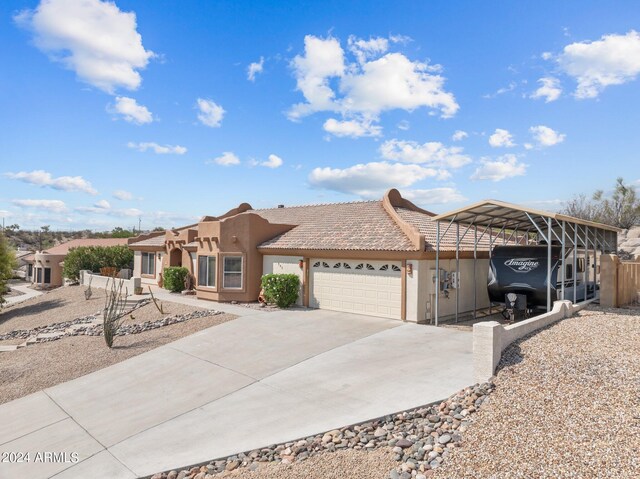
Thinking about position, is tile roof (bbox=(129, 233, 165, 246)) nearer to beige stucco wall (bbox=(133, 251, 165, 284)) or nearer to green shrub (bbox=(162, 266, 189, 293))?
beige stucco wall (bbox=(133, 251, 165, 284))

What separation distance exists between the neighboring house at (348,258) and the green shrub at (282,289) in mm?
486

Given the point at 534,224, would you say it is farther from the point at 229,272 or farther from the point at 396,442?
the point at 229,272

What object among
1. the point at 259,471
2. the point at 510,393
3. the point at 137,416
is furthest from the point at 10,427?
the point at 510,393

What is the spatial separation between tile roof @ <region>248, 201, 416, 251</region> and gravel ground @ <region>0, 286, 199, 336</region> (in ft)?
18.6

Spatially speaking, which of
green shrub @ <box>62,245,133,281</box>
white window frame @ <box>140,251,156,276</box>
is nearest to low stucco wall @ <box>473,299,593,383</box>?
white window frame @ <box>140,251,156,276</box>

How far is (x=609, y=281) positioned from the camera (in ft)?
46.8

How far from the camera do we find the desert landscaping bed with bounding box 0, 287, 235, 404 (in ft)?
37.2

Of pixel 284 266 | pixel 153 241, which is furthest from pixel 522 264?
pixel 153 241

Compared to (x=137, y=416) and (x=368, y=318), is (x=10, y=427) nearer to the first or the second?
(x=137, y=416)

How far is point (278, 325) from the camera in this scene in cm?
1448

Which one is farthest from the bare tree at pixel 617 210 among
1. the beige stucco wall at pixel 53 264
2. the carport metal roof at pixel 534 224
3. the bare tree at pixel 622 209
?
the beige stucco wall at pixel 53 264

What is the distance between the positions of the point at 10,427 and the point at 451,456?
9.01 m

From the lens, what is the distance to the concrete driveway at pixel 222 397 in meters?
7.21

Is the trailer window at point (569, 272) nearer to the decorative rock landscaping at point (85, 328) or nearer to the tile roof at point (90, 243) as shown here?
the decorative rock landscaping at point (85, 328)
